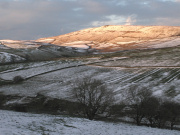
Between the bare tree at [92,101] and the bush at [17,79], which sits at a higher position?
the bush at [17,79]

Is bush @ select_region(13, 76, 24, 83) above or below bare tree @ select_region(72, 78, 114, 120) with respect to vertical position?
above

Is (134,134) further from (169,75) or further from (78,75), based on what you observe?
(78,75)

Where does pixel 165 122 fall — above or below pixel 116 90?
below

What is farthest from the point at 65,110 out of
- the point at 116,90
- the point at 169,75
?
the point at 169,75

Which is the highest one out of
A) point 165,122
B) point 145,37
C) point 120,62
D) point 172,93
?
point 145,37

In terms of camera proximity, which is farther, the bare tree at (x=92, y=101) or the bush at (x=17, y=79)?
the bush at (x=17, y=79)

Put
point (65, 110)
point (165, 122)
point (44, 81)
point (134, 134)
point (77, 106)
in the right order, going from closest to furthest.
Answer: point (134, 134) → point (165, 122) → point (77, 106) → point (65, 110) → point (44, 81)

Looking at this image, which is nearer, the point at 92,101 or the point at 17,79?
the point at 92,101

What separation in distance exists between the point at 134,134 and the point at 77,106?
20511 mm

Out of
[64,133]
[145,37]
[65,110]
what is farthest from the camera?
[145,37]

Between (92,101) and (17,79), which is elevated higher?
(17,79)

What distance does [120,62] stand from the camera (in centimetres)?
9075

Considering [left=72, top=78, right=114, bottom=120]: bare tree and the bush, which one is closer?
[left=72, top=78, right=114, bottom=120]: bare tree

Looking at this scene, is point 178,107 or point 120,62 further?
point 120,62
